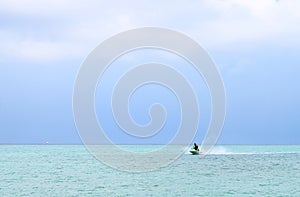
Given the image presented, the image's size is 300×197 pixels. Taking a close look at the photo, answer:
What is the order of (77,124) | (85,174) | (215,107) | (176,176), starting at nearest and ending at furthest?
(77,124) < (215,107) < (176,176) < (85,174)

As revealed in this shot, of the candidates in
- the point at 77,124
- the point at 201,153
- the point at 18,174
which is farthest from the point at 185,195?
the point at 201,153

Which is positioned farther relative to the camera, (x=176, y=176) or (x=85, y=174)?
(x=85, y=174)

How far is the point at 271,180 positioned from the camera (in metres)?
36.3

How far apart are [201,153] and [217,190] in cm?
3688

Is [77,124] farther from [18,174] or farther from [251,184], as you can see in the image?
[18,174]

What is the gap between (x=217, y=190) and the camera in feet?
102

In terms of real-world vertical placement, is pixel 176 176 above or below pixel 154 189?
above

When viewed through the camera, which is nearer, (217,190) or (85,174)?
(217,190)

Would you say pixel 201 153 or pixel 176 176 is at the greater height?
pixel 201 153

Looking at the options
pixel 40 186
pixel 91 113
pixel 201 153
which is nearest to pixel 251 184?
pixel 40 186

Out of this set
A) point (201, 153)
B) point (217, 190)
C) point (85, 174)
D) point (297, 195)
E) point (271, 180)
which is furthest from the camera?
point (201, 153)

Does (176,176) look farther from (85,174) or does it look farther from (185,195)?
(185,195)

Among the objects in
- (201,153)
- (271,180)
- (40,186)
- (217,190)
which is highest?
(201,153)

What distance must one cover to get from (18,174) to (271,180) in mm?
19302
